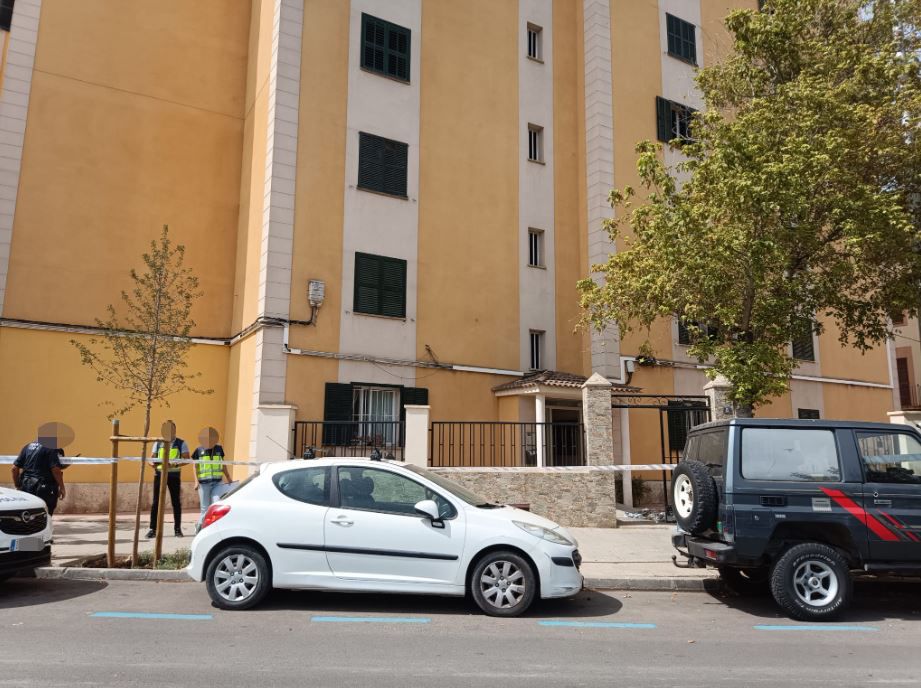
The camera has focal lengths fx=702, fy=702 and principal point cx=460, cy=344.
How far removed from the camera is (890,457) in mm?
7363

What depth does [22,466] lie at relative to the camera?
955 cm

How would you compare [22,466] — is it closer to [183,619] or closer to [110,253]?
[183,619]

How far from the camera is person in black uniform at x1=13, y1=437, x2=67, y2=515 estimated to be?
945cm

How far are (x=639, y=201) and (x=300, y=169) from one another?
9092 millimetres

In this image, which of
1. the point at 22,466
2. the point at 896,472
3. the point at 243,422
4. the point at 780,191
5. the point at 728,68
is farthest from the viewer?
the point at 243,422

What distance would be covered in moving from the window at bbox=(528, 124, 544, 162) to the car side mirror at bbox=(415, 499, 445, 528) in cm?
1437

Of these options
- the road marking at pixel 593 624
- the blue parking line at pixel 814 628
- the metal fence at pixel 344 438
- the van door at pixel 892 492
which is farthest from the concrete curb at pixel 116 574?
the van door at pixel 892 492

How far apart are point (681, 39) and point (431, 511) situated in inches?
773

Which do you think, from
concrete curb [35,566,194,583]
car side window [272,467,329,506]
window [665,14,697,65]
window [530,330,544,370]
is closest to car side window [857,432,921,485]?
car side window [272,467,329,506]

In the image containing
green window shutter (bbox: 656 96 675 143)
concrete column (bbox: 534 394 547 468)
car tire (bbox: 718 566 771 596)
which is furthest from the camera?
green window shutter (bbox: 656 96 675 143)

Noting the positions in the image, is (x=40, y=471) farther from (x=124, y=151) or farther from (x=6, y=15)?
(x=6, y=15)

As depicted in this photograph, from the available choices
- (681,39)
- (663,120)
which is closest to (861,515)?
(663,120)

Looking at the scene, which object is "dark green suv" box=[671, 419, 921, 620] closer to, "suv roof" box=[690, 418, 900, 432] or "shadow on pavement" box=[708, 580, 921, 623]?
"suv roof" box=[690, 418, 900, 432]

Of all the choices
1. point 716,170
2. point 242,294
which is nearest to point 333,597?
point 716,170
